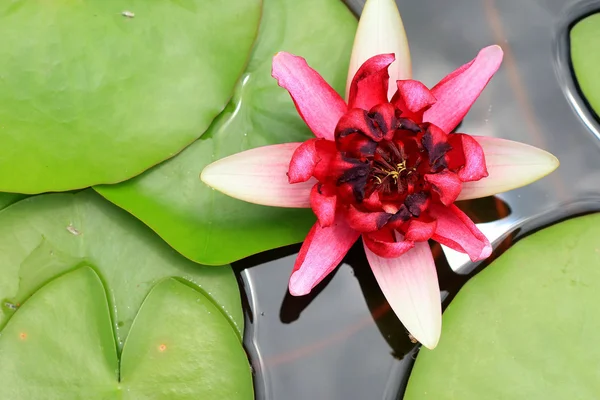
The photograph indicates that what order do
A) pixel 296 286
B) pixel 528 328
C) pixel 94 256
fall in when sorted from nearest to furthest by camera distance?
pixel 296 286, pixel 528 328, pixel 94 256

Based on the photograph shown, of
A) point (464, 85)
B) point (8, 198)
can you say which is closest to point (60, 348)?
point (8, 198)

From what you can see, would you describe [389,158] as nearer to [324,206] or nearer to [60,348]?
[324,206]

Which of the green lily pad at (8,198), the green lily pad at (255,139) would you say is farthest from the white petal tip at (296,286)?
the green lily pad at (8,198)

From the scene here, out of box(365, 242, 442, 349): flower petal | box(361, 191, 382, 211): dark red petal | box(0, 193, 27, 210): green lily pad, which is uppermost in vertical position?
box(361, 191, 382, 211): dark red petal

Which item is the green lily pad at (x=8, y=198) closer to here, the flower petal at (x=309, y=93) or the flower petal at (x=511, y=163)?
the flower petal at (x=309, y=93)

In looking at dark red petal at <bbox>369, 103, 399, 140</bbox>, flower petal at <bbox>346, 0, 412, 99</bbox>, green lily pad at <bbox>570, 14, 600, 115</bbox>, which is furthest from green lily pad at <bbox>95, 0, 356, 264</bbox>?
green lily pad at <bbox>570, 14, 600, 115</bbox>

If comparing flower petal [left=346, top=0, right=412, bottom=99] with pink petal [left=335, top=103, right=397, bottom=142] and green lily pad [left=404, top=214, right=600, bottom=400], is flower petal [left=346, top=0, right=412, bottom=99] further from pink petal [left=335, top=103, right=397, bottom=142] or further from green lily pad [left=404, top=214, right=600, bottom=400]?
green lily pad [left=404, top=214, right=600, bottom=400]

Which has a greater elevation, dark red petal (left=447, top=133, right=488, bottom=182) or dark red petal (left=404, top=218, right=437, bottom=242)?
dark red petal (left=447, top=133, right=488, bottom=182)
